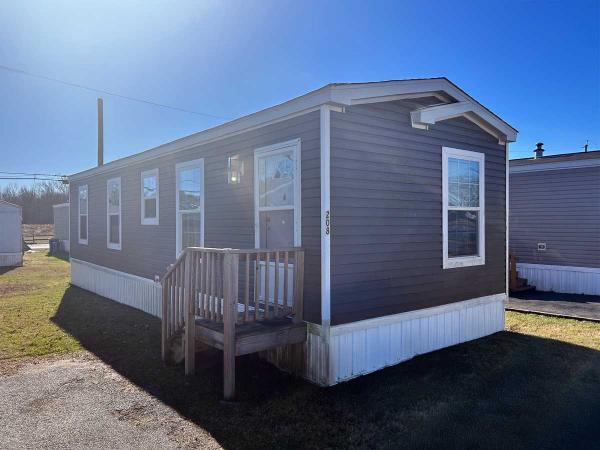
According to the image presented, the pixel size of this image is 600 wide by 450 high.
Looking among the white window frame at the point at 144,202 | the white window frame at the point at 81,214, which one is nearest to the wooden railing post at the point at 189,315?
the white window frame at the point at 144,202

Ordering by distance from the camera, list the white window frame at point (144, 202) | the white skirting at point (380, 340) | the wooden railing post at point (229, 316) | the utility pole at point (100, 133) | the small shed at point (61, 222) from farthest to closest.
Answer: the small shed at point (61, 222) < the utility pole at point (100, 133) < the white window frame at point (144, 202) < the white skirting at point (380, 340) < the wooden railing post at point (229, 316)

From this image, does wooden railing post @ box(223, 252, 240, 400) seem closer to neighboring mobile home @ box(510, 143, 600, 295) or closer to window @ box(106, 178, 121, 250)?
window @ box(106, 178, 121, 250)

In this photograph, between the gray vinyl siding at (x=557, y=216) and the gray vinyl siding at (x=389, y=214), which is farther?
the gray vinyl siding at (x=557, y=216)

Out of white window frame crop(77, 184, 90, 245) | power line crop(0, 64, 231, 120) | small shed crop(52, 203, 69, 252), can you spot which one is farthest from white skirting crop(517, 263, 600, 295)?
small shed crop(52, 203, 69, 252)

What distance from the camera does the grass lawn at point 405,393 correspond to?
3303mm

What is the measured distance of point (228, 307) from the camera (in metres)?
3.94

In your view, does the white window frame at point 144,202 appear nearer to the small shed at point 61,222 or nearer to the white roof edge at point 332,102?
the white roof edge at point 332,102

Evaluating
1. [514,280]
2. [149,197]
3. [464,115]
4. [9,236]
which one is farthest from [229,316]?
[9,236]

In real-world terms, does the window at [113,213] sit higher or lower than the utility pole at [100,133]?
lower

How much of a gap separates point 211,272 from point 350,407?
192cm

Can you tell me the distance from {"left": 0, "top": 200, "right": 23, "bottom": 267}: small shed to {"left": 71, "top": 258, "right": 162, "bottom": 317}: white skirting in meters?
7.65

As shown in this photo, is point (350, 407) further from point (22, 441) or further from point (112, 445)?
point (22, 441)

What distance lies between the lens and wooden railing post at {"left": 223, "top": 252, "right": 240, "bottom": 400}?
394cm

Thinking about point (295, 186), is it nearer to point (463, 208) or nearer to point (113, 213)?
point (463, 208)
